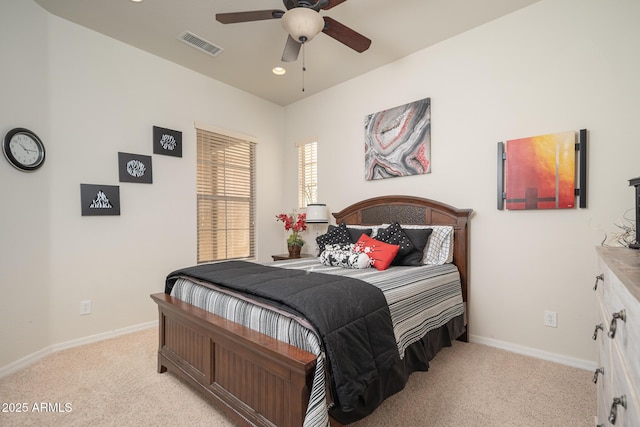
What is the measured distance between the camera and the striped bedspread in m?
1.30

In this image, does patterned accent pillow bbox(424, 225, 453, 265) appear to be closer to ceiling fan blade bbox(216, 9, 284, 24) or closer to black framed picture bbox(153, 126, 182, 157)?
ceiling fan blade bbox(216, 9, 284, 24)

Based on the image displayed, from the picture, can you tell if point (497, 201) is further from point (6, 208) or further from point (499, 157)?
point (6, 208)

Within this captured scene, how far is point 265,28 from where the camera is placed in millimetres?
2805

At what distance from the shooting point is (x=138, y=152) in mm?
3188

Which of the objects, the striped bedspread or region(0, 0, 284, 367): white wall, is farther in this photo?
region(0, 0, 284, 367): white wall

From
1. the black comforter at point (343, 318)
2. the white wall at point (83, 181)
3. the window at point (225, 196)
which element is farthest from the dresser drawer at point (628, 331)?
the window at point (225, 196)

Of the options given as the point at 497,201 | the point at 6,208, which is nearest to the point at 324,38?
the point at 497,201

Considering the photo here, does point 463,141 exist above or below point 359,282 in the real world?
above

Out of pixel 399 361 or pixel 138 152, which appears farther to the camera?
pixel 138 152

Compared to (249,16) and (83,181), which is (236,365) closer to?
(249,16)

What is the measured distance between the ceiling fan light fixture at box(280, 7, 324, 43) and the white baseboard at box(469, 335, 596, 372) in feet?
9.67

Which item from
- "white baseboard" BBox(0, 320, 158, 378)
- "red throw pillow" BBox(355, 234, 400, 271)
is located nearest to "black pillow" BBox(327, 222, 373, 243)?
"red throw pillow" BBox(355, 234, 400, 271)

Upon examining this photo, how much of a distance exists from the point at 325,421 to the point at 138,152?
313cm

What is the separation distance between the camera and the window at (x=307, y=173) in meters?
4.34
